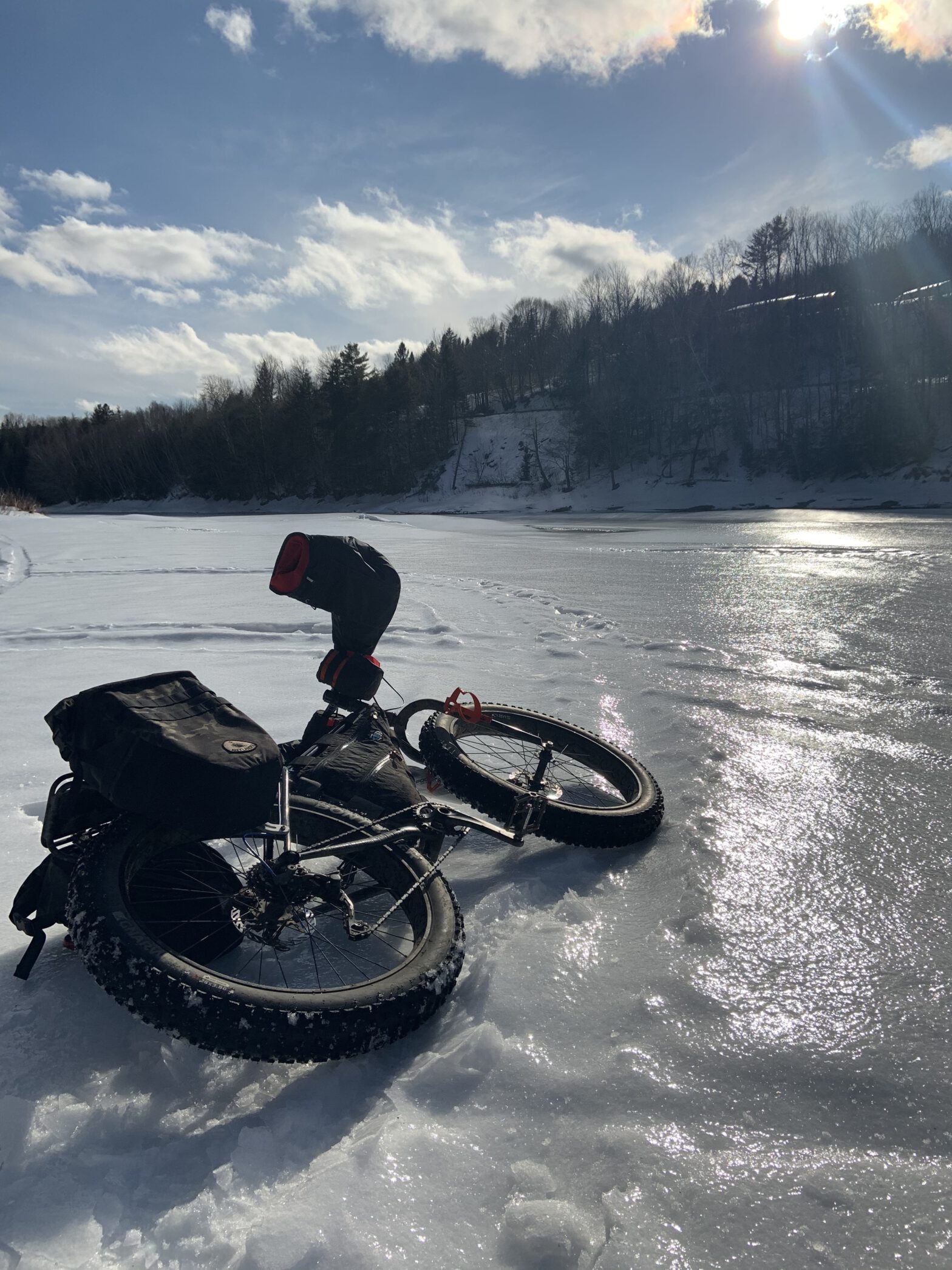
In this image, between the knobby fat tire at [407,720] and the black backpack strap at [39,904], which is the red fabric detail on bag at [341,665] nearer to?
the knobby fat tire at [407,720]

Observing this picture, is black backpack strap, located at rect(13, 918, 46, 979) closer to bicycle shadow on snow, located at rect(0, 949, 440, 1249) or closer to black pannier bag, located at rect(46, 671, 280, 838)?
bicycle shadow on snow, located at rect(0, 949, 440, 1249)

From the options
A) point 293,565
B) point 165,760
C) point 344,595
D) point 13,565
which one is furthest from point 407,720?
point 13,565

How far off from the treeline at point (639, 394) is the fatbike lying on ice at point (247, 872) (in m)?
49.1

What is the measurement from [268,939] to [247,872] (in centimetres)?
26

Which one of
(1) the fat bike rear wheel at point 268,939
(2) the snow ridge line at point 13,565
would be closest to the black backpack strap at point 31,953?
(1) the fat bike rear wheel at point 268,939

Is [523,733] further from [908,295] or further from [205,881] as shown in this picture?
[908,295]

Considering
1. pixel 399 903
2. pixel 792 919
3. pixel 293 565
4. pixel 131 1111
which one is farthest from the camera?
pixel 293 565

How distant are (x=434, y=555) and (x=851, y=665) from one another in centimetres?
999

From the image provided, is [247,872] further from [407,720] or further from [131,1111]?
[407,720]

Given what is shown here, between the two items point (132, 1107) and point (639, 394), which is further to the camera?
point (639, 394)

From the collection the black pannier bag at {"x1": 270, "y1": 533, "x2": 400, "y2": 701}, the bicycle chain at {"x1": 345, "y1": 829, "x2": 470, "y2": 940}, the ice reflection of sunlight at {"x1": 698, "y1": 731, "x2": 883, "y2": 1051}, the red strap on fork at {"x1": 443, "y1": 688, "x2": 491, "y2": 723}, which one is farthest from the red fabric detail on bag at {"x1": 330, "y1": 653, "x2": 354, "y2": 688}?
the ice reflection of sunlight at {"x1": 698, "y1": 731, "x2": 883, "y2": 1051}

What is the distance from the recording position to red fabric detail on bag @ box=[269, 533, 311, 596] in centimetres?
333

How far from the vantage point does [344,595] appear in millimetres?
3406

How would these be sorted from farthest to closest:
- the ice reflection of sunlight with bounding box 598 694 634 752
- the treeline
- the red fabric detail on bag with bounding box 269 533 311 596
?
1. the treeline
2. the ice reflection of sunlight with bounding box 598 694 634 752
3. the red fabric detail on bag with bounding box 269 533 311 596
